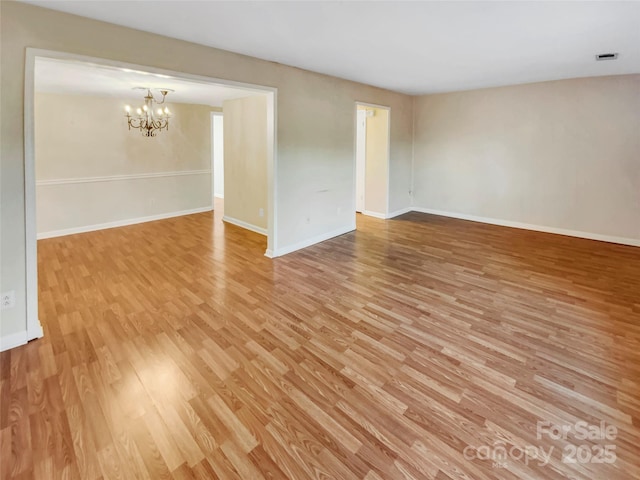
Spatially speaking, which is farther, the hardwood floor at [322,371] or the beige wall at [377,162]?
the beige wall at [377,162]

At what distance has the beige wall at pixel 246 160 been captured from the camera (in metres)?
5.50

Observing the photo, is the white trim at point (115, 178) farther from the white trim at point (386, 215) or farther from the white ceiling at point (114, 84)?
the white trim at point (386, 215)

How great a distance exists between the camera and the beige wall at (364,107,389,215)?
262 inches

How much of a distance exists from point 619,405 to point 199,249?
4.73m

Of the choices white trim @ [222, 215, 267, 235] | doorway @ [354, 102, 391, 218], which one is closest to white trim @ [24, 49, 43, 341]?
white trim @ [222, 215, 267, 235]

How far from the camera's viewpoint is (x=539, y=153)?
574 centimetres

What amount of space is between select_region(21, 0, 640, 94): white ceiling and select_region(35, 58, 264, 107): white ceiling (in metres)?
0.57

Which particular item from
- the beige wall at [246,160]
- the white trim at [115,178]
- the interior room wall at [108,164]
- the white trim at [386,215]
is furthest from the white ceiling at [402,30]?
the white trim at [115,178]

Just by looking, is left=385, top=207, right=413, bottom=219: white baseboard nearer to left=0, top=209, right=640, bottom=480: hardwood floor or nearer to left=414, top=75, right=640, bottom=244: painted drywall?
left=414, top=75, right=640, bottom=244: painted drywall

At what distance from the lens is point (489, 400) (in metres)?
1.98

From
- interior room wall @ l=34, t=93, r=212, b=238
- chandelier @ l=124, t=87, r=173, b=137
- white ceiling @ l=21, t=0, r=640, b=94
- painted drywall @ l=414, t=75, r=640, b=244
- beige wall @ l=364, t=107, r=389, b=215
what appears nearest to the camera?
white ceiling @ l=21, t=0, r=640, b=94

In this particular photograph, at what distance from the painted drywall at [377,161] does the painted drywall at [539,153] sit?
42.0 inches

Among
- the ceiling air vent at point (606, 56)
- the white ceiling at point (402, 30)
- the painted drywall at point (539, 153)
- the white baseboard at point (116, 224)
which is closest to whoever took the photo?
the white ceiling at point (402, 30)

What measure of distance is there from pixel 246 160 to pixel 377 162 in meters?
2.76
